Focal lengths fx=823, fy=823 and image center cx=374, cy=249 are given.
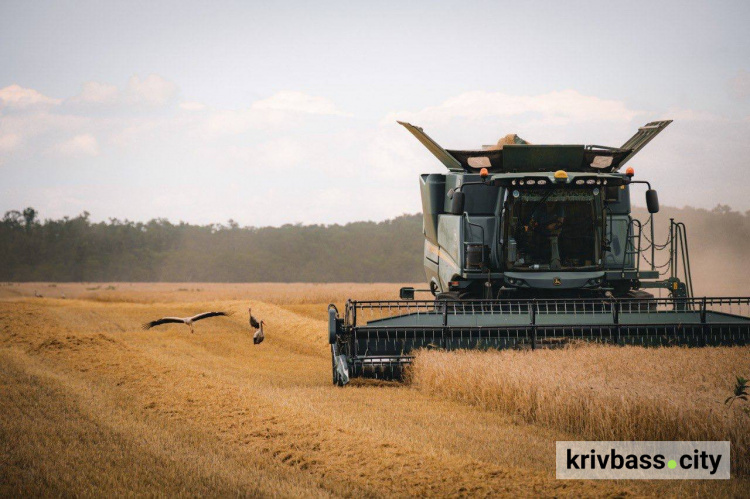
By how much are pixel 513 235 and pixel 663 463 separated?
5.77m

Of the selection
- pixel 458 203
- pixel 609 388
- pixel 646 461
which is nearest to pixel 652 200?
pixel 458 203

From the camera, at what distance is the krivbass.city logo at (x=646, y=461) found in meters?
6.11

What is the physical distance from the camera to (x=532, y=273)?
38.4ft

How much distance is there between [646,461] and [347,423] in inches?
111

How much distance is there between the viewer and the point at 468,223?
12.3 meters

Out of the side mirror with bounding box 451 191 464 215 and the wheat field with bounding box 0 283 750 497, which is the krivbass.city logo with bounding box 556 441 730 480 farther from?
the side mirror with bounding box 451 191 464 215

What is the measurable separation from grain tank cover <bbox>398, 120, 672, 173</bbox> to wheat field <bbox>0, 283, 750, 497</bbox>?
11.5 ft

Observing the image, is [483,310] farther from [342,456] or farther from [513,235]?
[342,456]

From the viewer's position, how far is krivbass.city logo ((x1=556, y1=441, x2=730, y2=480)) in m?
6.11

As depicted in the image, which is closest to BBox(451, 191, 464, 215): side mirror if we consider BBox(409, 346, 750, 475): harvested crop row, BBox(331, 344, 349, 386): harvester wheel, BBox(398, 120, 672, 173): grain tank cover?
BBox(398, 120, 672, 173): grain tank cover

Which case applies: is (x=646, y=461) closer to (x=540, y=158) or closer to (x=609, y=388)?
(x=609, y=388)

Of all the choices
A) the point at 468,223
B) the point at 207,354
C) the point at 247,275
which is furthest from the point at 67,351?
the point at 247,275

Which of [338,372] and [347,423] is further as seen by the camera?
[338,372]

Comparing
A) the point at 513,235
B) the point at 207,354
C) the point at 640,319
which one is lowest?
the point at 207,354
